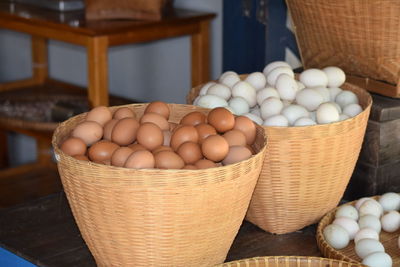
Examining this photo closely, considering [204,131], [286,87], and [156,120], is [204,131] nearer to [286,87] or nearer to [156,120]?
[156,120]

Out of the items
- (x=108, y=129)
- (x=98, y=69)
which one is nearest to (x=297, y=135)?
(x=108, y=129)

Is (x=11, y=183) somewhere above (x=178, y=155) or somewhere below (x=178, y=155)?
below

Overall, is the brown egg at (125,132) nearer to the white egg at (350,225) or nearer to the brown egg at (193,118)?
the brown egg at (193,118)

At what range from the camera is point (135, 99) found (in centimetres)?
362

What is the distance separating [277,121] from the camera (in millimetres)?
1436

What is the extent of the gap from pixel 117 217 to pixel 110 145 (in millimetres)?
159

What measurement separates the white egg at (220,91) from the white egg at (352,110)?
255 mm

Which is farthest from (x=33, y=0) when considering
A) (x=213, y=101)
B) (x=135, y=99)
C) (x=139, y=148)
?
(x=139, y=148)

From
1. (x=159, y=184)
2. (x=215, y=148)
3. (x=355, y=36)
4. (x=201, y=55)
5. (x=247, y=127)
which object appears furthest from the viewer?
(x=201, y=55)

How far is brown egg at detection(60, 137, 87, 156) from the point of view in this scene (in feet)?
4.17

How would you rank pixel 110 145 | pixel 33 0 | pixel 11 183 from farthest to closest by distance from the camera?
pixel 11 183 → pixel 33 0 → pixel 110 145

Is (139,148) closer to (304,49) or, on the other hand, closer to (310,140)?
(310,140)

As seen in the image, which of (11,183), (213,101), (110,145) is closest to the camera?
(110,145)

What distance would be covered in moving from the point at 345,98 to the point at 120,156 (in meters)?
0.60
